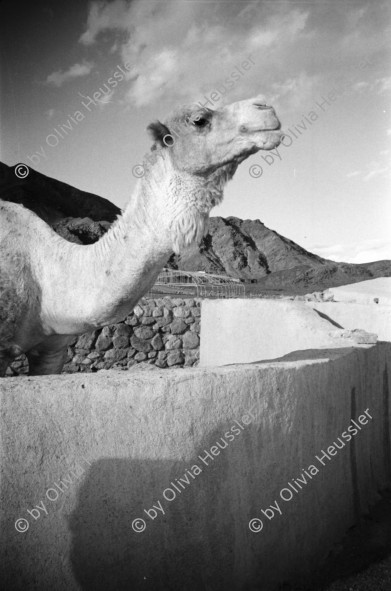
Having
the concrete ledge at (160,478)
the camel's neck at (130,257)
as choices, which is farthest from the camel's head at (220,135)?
the concrete ledge at (160,478)

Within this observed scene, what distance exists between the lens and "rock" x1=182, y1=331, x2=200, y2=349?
8.37 m

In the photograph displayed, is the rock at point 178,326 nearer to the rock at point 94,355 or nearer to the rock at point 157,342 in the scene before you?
the rock at point 157,342

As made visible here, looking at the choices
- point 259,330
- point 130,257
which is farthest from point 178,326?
point 130,257

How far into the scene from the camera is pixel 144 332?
805 centimetres

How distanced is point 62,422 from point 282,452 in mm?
1391

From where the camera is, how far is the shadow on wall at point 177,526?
192cm

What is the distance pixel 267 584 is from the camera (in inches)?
95.7

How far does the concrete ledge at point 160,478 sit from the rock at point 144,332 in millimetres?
5410

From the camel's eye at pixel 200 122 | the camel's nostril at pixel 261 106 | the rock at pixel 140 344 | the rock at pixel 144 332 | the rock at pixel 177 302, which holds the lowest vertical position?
the rock at pixel 140 344

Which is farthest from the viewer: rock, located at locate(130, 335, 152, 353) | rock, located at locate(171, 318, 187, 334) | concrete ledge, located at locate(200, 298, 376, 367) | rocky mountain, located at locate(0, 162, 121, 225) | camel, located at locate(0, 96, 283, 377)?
rocky mountain, located at locate(0, 162, 121, 225)

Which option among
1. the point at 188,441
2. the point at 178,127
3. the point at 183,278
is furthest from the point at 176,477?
the point at 183,278

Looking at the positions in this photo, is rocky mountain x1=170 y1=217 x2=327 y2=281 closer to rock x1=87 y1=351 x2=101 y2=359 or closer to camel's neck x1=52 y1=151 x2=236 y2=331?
rock x1=87 y1=351 x2=101 y2=359

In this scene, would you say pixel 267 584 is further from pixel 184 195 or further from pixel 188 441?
pixel 184 195

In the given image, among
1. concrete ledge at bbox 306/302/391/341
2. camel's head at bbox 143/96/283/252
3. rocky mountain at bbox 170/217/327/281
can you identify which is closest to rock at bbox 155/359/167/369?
concrete ledge at bbox 306/302/391/341
